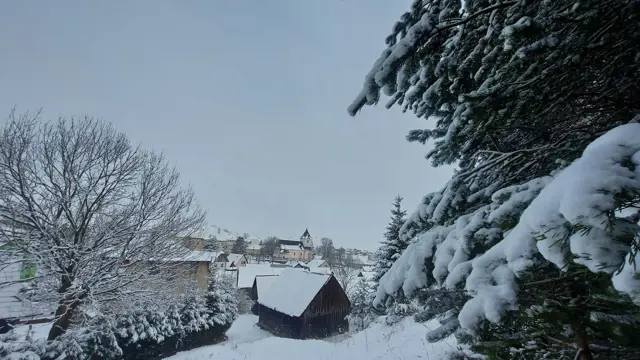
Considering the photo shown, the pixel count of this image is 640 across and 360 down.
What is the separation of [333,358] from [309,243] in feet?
284

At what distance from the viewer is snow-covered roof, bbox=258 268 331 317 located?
20.6 metres

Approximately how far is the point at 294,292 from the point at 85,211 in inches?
648

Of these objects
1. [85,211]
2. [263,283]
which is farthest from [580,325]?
[263,283]

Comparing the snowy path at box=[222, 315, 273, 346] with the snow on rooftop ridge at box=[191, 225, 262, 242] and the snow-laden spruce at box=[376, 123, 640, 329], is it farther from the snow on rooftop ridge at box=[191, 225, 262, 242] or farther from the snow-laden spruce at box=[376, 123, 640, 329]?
the snow-laden spruce at box=[376, 123, 640, 329]

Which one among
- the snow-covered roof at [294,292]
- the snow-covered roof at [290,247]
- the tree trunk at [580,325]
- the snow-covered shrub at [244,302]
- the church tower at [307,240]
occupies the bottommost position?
the snow-covered shrub at [244,302]

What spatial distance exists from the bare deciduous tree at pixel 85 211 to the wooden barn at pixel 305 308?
1268 centimetres

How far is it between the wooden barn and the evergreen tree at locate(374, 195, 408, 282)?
25.6ft

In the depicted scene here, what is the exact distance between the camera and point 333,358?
7.54 meters

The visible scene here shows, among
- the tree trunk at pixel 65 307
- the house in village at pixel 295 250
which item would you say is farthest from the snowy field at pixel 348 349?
the house in village at pixel 295 250

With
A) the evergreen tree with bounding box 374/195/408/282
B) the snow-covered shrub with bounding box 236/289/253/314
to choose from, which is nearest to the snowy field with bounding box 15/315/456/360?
the evergreen tree with bounding box 374/195/408/282

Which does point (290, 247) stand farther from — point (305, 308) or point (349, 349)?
point (349, 349)

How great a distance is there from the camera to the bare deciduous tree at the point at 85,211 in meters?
8.20

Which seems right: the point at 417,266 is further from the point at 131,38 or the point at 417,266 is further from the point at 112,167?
the point at 131,38

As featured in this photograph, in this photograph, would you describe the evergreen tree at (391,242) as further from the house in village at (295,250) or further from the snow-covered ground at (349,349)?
the house in village at (295,250)
